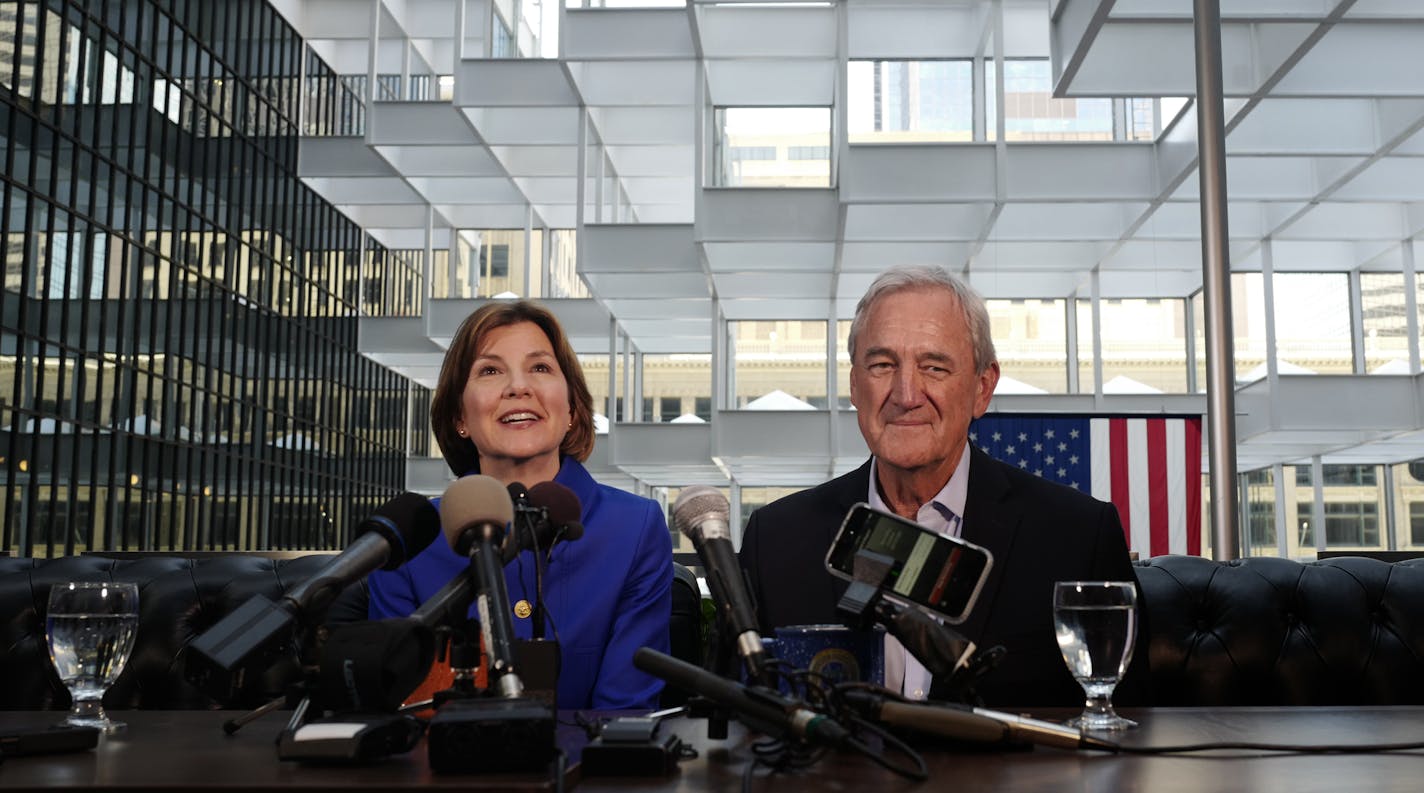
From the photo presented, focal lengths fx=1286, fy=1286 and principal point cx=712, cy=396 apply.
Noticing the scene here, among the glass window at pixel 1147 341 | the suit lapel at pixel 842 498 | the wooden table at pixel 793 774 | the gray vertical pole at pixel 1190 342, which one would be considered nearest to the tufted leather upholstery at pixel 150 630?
the suit lapel at pixel 842 498

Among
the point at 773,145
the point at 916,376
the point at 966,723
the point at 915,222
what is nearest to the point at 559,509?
the point at 966,723

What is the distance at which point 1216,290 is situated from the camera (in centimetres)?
730

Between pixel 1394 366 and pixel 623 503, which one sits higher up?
pixel 1394 366

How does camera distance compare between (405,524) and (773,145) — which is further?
(773,145)

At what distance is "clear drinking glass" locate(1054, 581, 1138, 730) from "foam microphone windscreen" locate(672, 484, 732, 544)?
20.5 inches

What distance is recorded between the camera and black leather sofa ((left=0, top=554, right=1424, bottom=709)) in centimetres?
335

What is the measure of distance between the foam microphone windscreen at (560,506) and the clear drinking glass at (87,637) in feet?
2.44

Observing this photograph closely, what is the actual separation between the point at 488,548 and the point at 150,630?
2387mm

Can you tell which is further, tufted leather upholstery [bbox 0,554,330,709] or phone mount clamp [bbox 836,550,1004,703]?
tufted leather upholstery [bbox 0,554,330,709]

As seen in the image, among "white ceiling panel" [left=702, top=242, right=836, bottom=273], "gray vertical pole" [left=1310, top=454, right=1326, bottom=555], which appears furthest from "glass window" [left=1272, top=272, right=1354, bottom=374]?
"white ceiling panel" [left=702, top=242, right=836, bottom=273]

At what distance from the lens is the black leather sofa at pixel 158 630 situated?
338 cm

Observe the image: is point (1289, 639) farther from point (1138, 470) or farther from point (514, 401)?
point (1138, 470)

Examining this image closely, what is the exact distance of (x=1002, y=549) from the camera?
265 centimetres

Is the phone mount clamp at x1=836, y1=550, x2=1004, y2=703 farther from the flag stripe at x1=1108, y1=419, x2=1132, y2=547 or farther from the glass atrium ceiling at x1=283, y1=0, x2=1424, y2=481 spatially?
the flag stripe at x1=1108, y1=419, x2=1132, y2=547
